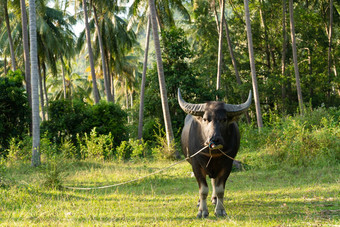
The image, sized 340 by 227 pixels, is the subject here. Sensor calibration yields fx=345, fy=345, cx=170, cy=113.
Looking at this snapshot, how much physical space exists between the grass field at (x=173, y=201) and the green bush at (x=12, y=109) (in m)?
6.68

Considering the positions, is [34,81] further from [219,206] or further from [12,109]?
[219,206]

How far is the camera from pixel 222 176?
560 cm

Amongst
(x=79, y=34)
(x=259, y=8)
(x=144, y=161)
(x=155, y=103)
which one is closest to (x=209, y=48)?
(x=259, y=8)

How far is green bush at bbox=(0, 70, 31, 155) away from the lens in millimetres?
15578

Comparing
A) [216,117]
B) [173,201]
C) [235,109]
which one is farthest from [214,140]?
[173,201]

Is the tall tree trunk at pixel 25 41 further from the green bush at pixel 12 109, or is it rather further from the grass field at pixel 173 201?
the grass field at pixel 173 201

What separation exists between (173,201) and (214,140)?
2486 millimetres

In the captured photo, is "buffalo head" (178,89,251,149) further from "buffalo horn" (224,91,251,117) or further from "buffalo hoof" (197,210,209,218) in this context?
"buffalo hoof" (197,210,209,218)

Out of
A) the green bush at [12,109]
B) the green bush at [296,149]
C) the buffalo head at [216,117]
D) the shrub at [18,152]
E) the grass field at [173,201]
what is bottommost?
the grass field at [173,201]

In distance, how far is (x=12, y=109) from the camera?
16.2 meters

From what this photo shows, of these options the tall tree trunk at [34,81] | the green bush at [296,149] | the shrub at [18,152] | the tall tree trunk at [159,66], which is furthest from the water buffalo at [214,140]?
the shrub at [18,152]

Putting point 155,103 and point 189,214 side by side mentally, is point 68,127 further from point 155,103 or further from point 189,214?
point 189,214

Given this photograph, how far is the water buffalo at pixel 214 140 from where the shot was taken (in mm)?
5016

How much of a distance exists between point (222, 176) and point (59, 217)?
264cm
